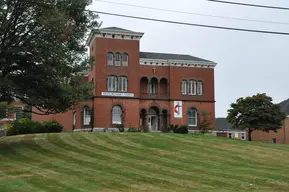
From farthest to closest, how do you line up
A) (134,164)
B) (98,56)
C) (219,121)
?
(219,121)
(98,56)
(134,164)

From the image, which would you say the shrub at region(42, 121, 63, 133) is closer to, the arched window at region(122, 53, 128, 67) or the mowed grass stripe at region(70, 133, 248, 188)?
the arched window at region(122, 53, 128, 67)

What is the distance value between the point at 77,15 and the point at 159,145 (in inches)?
417

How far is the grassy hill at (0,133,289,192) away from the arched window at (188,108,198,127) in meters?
19.6

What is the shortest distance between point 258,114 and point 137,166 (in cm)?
3066

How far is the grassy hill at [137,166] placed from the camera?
1436cm

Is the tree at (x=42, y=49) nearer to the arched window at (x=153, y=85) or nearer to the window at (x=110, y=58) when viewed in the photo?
the window at (x=110, y=58)

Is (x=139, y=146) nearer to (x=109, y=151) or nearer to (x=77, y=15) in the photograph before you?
(x=109, y=151)

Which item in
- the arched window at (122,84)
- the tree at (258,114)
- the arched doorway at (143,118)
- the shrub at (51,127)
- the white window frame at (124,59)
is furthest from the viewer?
the arched doorway at (143,118)

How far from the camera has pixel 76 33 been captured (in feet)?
84.8

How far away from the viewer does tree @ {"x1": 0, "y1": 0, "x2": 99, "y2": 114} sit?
23.5 metres

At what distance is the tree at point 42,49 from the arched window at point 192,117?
25753 mm

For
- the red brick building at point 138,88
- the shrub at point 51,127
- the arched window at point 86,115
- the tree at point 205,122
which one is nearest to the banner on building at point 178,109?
the red brick building at point 138,88

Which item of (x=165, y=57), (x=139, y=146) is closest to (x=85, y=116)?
(x=165, y=57)

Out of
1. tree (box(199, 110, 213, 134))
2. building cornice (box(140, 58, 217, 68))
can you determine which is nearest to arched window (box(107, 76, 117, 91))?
building cornice (box(140, 58, 217, 68))
